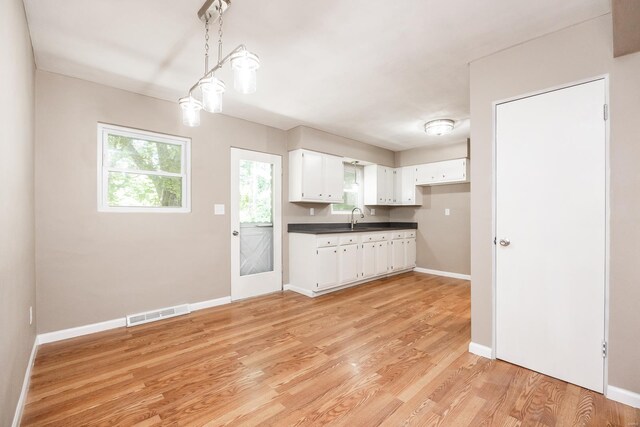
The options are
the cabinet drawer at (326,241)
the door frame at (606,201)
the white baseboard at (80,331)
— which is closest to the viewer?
the door frame at (606,201)

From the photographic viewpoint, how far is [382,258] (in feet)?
17.1

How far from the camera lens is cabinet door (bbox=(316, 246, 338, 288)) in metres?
4.20

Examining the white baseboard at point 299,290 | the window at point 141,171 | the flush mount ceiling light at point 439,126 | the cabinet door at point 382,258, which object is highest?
the flush mount ceiling light at point 439,126

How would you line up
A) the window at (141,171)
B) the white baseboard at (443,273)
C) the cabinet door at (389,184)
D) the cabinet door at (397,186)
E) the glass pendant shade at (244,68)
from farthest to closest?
the cabinet door at (397,186) → the cabinet door at (389,184) → the white baseboard at (443,273) → the window at (141,171) → the glass pendant shade at (244,68)

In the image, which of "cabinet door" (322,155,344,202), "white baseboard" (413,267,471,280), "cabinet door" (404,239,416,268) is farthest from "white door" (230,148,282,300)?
"white baseboard" (413,267,471,280)

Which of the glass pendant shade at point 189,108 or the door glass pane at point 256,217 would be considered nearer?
the glass pendant shade at point 189,108

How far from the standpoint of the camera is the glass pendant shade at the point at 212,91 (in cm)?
194

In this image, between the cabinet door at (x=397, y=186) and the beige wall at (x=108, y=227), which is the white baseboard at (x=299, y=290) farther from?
the cabinet door at (x=397, y=186)

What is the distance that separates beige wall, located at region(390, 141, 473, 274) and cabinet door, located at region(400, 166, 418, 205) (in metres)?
0.16

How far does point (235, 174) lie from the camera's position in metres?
3.99

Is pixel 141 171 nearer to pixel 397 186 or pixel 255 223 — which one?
pixel 255 223

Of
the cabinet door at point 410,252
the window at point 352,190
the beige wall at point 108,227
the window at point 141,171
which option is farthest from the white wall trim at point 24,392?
the cabinet door at point 410,252

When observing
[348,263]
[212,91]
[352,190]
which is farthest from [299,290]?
[212,91]

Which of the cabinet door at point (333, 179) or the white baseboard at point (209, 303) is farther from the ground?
the cabinet door at point (333, 179)
